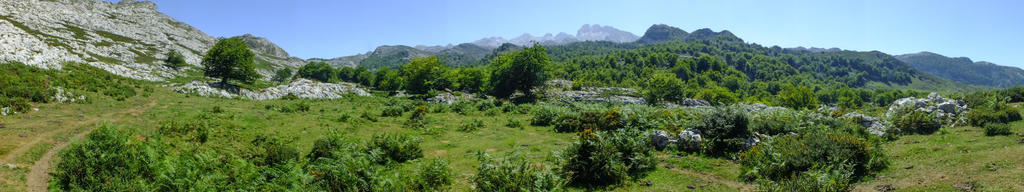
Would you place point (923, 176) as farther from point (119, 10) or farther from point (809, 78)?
point (809, 78)

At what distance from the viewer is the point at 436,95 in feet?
193

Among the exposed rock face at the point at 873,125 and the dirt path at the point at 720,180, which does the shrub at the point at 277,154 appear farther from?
the exposed rock face at the point at 873,125

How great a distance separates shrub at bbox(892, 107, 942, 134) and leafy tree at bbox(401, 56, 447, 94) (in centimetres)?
5834

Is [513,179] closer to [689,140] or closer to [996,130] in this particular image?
[689,140]

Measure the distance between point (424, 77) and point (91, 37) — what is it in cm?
7860

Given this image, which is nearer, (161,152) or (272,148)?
(161,152)

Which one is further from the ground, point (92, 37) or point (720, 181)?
point (92, 37)

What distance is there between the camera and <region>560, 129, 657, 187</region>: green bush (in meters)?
12.9

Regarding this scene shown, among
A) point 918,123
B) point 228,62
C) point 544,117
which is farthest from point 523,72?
point 918,123

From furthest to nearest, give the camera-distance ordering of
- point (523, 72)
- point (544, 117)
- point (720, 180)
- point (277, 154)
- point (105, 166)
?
point (523, 72) < point (544, 117) < point (277, 154) < point (720, 180) < point (105, 166)

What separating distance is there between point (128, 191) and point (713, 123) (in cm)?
2126

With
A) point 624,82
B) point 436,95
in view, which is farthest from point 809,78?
point 436,95

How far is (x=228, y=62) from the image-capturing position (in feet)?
156

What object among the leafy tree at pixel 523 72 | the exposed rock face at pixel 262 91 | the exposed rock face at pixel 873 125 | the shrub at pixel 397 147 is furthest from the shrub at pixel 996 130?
the exposed rock face at pixel 262 91
